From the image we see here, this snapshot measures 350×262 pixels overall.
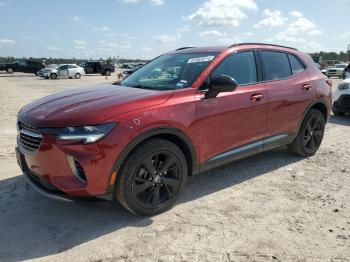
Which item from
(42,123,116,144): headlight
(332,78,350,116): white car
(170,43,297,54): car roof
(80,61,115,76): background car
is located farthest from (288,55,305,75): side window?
(80,61,115,76): background car

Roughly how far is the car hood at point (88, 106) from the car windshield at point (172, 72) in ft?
0.92

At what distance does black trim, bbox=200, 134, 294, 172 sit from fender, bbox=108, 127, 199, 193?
217 millimetres

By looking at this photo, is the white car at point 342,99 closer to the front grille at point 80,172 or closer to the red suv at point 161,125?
the red suv at point 161,125

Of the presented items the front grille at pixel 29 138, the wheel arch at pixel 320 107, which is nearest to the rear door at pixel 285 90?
the wheel arch at pixel 320 107

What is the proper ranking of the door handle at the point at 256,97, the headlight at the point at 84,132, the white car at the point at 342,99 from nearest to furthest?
the headlight at the point at 84,132, the door handle at the point at 256,97, the white car at the point at 342,99

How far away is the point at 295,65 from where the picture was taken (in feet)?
19.3

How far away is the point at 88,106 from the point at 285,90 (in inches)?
116

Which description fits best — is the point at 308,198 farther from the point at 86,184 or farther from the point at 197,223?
the point at 86,184

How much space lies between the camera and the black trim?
14.9 feet

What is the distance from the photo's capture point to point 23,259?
10.9ft

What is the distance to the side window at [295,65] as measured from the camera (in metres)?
5.81

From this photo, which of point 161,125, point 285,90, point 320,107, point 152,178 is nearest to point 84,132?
point 161,125

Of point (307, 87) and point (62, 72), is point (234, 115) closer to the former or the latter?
point (307, 87)

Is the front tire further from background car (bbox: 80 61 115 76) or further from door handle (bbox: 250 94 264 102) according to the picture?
background car (bbox: 80 61 115 76)
